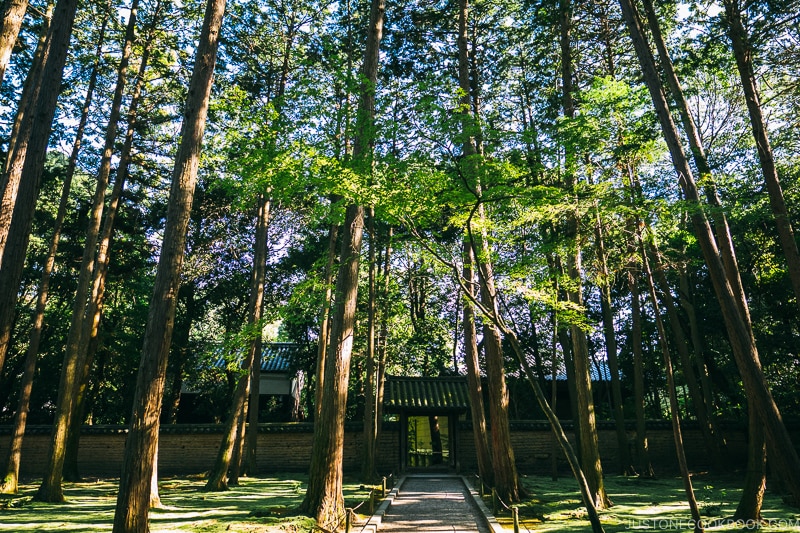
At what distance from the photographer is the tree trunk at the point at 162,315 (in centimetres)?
536

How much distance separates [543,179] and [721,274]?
341cm

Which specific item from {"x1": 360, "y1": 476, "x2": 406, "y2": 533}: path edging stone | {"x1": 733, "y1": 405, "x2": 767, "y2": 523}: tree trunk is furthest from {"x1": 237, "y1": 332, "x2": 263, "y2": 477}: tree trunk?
{"x1": 733, "y1": 405, "x2": 767, "y2": 523}: tree trunk

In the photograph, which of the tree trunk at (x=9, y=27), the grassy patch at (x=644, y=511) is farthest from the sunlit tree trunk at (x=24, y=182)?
the grassy patch at (x=644, y=511)

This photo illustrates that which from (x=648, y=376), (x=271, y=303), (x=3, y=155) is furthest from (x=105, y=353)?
(x=648, y=376)

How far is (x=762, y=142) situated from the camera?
9500mm

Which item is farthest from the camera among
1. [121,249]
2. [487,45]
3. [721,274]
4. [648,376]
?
[648,376]

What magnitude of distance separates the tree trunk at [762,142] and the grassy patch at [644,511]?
4.24 metres

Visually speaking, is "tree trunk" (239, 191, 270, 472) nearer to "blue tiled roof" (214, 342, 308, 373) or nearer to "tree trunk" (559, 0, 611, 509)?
"blue tiled roof" (214, 342, 308, 373)

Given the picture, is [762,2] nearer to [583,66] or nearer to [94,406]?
[583,66]

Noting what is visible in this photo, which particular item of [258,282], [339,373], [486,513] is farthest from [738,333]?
[258,282]

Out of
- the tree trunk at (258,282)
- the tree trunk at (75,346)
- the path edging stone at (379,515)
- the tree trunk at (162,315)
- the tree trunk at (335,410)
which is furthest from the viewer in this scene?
the tree trunk at (258,282)

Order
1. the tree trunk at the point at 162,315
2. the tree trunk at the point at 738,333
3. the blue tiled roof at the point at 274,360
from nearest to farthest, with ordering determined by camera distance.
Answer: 1. the tree trunk at the point at 162,315
2. the tree trunk at the point at 738,333
3. the blue tiled roof at the point at 274,360

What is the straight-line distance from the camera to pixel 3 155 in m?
14.0

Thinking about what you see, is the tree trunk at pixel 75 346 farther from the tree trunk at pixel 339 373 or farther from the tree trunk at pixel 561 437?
the tree trunk at pixel 561 437
